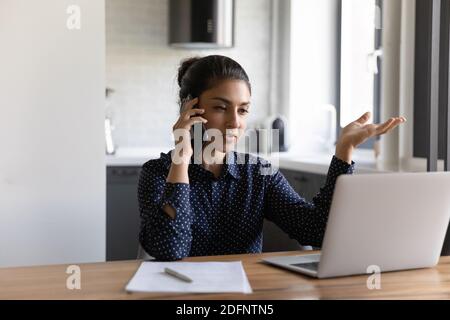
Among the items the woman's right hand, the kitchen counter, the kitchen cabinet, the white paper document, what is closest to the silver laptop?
the white paper document

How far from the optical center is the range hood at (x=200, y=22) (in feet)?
12.9

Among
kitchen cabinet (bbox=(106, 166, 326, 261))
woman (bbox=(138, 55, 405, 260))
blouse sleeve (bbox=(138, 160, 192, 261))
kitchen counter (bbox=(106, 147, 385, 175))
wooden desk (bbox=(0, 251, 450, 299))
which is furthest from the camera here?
kitchen cabinet (bbox=(106, 166, 326, 261))

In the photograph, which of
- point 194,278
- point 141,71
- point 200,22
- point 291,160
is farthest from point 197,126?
point 141,71

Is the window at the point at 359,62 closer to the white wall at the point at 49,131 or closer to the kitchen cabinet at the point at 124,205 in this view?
the kitchen cabinet at the point at 124,205

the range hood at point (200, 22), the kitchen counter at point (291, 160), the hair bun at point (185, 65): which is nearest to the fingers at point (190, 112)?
the hair bun at point (185, 65)

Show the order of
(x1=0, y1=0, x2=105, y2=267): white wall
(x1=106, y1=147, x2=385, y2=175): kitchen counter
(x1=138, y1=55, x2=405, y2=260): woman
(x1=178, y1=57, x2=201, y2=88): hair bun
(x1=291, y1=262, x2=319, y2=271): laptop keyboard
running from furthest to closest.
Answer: (x1=106, y1=147, x2=385, y2=175): kitchen counter → (x1=0, y1=0, x2=105, y2=267): white wall → (x1=178, y1=57, x2=201, y2=88): hair bun → (x1=138, y1=55, x2=405, y2=260): woman → (x1=291, y1=262, x2=319, y2=271): laptop keyboard

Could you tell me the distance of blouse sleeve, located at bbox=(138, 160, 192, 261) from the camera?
1.52m

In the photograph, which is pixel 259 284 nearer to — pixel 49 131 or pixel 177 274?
pixel 177 274

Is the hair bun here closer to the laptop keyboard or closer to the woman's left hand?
the woman's left hand

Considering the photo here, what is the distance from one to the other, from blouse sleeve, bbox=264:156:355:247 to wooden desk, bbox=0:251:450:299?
0.33m

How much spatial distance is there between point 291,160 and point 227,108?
6.34 feet

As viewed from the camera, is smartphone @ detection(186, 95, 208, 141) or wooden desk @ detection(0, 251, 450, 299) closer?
wooden desk @ detection(0, 251, 450, 299)

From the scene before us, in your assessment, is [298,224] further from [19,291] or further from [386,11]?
[386,11]
